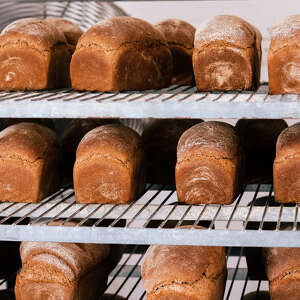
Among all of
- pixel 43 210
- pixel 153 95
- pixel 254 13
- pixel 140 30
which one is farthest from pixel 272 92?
pixel 254 13

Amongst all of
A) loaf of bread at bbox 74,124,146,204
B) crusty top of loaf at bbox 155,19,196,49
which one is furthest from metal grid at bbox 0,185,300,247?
crusty top of loaf at bbox 155,19,196,49

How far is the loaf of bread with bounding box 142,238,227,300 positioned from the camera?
1.77 m

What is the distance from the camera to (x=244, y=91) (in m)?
1.80

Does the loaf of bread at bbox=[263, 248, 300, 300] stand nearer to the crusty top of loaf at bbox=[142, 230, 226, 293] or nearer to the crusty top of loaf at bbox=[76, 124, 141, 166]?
the crusty top of loaf at bbox=[142, 230, 226, 293]

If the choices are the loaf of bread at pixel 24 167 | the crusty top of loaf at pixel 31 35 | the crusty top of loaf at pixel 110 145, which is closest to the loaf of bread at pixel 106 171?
the crusty top of loaf at pixel 110 145

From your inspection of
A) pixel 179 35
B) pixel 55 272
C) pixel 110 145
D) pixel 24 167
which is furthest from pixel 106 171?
pixel 179 35

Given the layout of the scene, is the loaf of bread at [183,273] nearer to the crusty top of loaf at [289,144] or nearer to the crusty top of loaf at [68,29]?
the crusty top of loaf at [289,144]

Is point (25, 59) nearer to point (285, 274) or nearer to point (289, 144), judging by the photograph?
point (289, 144)

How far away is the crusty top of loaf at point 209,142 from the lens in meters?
1.82

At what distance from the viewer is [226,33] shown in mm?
1781

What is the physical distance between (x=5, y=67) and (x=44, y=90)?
14 centimetres

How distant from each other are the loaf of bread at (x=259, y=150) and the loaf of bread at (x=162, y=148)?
23cm

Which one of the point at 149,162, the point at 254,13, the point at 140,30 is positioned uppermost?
the point at 140,30

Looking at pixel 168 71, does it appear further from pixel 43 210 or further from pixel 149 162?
pixel 43 210
